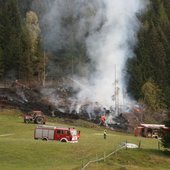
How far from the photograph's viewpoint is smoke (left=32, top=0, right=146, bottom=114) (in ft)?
373

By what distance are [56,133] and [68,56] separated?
266ft

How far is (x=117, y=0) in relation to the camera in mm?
146125

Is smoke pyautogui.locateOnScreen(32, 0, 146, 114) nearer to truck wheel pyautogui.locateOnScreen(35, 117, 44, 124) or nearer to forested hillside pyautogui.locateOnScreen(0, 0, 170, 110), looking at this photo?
forested hillside pyautogui.locateOnScreen(0, 0, 170, 110)

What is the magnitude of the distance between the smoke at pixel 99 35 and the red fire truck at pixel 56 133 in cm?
4721

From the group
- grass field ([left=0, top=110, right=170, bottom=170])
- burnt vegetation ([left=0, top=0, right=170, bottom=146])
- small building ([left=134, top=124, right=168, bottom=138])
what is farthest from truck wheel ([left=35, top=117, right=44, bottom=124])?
grass field ([left=0, top=110, right=170, bottom=170])

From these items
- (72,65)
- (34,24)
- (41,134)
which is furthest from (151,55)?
(41,134)

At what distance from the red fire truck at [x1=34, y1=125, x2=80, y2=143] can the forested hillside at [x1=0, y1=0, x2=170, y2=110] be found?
5811 cm

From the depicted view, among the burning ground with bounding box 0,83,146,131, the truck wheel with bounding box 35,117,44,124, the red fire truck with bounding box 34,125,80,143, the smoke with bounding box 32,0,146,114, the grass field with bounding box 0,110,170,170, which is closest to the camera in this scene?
the grass field with bounding box 0,110,170,170

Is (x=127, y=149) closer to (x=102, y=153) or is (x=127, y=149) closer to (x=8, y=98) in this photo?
(x=102, y=153)

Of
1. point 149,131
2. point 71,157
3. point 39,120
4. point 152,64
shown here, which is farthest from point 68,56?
point 71,157

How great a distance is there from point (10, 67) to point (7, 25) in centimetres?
1456

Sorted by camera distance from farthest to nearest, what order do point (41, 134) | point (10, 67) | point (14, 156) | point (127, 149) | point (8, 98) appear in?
point (10, 67), point (8, 98), point (41, 134), point (127, 149), point (14, 156)

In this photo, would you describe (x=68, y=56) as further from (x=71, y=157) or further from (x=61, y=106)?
(x=71, y=157)

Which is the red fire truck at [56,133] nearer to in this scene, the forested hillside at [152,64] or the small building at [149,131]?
the small building at [149,131]
